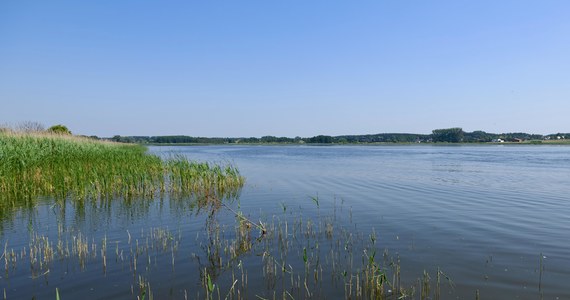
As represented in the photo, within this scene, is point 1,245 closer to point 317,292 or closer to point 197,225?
point 197,225

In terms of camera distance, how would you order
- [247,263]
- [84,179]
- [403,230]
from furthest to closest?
[84,179] < [403,230] < [247,263]

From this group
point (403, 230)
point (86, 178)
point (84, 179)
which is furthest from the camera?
point (86, 178)

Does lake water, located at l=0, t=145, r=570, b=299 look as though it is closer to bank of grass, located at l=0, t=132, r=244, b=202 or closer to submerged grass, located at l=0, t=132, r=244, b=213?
submerged grass, located at l=0, t=132, r=244, b=213

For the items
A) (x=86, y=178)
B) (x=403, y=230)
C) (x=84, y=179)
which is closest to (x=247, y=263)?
(x=403, y=230)

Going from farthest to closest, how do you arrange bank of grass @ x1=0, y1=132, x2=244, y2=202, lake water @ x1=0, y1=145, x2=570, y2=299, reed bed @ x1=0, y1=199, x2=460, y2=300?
bank of grass @ x1=0, y1=132, x2=244, y2=202 < lake water @ x1=0, y1=145, x2=570, y2=299 < reed bed @ x1=0, y1=199, x2=460, y2=300

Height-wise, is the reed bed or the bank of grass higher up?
the bank of grass

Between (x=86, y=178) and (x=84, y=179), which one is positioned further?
(x=86, y=178)

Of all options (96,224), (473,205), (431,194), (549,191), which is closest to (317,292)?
(96,224)

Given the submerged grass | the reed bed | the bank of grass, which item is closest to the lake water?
the reed bed

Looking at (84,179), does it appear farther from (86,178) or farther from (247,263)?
(247,263)

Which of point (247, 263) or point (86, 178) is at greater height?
point (86, 178)

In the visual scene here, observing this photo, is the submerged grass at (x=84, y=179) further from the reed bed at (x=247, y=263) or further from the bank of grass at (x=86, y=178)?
the reed bed at (x=247, y=263)

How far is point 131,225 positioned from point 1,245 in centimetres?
365

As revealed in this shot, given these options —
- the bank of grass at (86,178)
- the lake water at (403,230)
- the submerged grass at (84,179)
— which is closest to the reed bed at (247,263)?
the lake water at (403,230)
